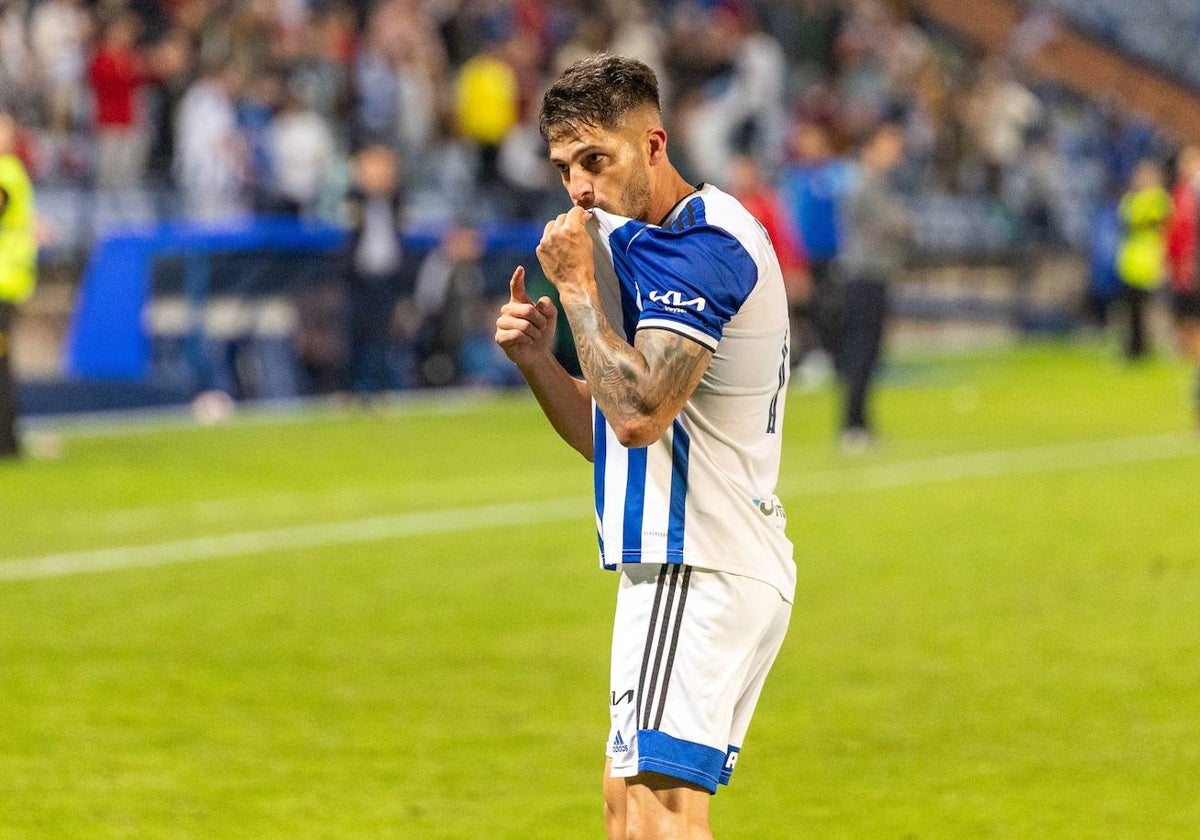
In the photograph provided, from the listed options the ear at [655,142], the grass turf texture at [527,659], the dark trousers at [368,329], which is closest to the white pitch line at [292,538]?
the grass turf texture at [527,659]

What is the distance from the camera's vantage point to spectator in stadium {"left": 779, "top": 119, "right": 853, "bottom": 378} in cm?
2402

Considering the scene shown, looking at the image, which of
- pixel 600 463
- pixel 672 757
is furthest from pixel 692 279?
pixel 672 757

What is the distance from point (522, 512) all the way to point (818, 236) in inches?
468

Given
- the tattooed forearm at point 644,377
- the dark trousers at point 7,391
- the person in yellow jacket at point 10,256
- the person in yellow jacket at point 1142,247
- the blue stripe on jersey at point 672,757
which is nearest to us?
the tattooed forearm at point 644,377

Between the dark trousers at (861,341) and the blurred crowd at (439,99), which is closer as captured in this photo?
the dark trousers at (861,341)

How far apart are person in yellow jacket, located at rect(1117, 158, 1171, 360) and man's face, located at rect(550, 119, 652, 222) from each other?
22.8 m

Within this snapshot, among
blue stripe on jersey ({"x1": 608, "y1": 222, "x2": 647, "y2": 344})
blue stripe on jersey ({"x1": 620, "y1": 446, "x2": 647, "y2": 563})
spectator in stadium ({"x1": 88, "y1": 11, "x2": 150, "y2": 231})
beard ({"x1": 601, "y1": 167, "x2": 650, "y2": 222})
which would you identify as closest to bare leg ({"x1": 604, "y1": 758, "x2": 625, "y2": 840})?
blue stripe on jersey ({"x1": 620, "y1": 446, "x2": 647, "y2": 563})

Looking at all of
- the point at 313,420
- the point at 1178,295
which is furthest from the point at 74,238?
the point at 1178,295

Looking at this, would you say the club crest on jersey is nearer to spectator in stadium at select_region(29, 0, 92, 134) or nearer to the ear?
the ear

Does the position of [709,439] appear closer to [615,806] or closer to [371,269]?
[615,806]

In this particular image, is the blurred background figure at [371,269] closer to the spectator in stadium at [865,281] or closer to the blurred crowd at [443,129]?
the blurred crowd at [443,129]

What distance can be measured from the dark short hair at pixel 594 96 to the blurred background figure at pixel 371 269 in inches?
621

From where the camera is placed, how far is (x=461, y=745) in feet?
24.4

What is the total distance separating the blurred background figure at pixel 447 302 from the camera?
68.8ft
